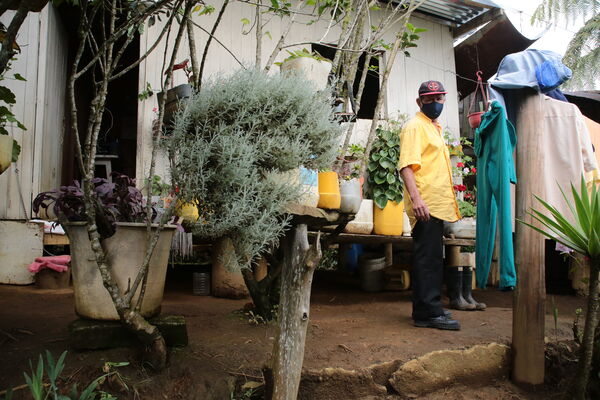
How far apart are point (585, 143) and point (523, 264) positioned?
123 centimetres

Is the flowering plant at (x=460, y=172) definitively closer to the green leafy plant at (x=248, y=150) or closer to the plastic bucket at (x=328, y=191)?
the plastic bucket at (x=328, y=191)

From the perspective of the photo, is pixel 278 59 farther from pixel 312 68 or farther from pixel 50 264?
pixel 50 264

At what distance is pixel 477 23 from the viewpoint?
704cm

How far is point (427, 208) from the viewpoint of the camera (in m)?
3.60

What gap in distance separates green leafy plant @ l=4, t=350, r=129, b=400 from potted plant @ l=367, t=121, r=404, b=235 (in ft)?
11.3

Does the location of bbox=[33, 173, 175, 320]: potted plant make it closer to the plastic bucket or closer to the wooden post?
the plastic bucket

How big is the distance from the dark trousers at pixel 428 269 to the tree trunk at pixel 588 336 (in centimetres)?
106

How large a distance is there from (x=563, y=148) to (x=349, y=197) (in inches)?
73.8

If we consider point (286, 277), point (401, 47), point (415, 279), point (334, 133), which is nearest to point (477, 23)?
point (401, 47)

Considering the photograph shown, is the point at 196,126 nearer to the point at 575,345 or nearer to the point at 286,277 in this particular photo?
the point at 286,277

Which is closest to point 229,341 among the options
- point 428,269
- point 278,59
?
point 428,269

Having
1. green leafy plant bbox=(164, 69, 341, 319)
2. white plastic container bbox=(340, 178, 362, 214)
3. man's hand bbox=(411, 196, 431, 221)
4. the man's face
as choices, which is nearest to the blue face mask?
the man's face

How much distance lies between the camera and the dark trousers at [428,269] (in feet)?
12.0

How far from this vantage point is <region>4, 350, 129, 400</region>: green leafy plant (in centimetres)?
197
